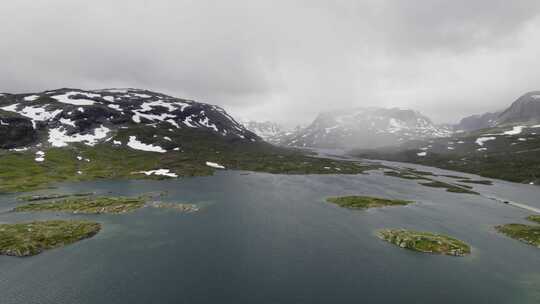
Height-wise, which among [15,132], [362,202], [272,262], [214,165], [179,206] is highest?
[15,132]

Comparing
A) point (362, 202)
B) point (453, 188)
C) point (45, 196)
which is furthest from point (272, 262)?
point (453, 188)

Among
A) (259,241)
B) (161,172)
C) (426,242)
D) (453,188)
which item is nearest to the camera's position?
(426,242)

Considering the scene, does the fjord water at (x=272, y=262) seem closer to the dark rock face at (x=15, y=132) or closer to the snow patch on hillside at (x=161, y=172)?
the snow patch on hillside at (x=161, y=172)

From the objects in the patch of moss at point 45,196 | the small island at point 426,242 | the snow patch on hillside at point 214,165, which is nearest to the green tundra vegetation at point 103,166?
the snow patch on hillside at point 214,165

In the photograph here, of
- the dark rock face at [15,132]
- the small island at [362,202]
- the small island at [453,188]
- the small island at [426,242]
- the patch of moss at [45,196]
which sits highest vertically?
the dark rock face at [15,132]

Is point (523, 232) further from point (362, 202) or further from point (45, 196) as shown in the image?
point (45, 196)
